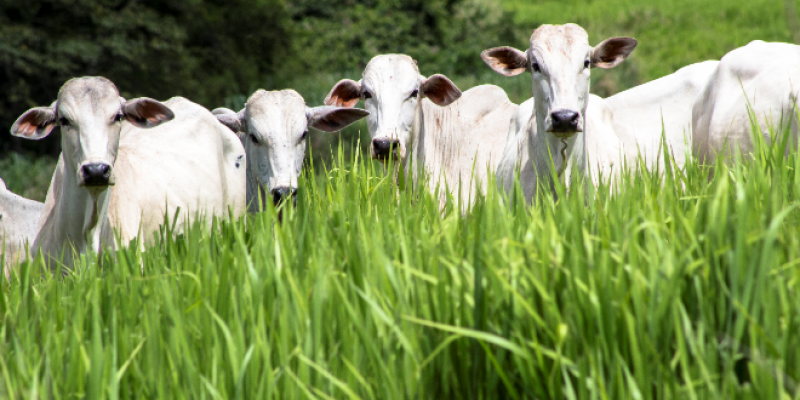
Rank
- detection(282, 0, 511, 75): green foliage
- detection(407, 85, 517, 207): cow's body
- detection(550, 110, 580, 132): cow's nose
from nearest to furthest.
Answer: detection(550, 110, 580, 132): cow's nose
detection(407, 85, 517, 207): cow's body
detection(282, 0, 511, 75): green foliage

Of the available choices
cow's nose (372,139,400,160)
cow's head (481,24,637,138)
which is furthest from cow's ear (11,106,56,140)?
cow's head (481,24,637,138)

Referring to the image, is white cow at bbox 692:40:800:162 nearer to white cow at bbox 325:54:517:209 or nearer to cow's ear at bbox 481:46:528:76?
cow's ear at bbox 481:46:528:76

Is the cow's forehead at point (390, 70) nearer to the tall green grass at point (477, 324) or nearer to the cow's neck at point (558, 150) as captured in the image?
the cow's neck at point (558, 150)

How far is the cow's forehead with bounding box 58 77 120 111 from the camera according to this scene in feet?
12.8

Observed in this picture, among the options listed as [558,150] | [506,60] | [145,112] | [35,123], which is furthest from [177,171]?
[558,150]

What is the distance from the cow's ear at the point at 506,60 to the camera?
13.8 feet

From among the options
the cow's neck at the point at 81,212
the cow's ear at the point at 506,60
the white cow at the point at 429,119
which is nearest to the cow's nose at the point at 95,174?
the cow's neck at the point at 81,212

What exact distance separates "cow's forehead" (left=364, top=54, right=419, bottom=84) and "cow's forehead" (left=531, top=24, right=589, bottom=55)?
0.89 metres

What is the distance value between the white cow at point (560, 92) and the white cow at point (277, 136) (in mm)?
934

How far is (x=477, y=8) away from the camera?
20.1m

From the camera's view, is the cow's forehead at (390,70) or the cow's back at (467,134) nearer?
the cow's forehead at (390,70)

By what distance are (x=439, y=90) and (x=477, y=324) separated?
301 centimetres

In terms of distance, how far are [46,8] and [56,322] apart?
11.0m

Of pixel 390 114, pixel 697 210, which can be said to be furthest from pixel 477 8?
pixel 697 210
